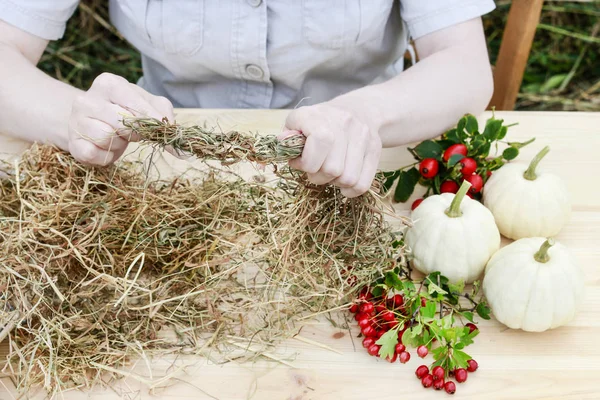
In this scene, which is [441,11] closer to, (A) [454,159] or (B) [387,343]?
(A) [454,159]

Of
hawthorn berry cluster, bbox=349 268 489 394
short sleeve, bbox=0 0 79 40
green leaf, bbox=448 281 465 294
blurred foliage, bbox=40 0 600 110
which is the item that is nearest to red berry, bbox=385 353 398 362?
hawthorn berry cluster, bbox=349 268 489 394

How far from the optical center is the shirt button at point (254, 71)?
1.02 metres

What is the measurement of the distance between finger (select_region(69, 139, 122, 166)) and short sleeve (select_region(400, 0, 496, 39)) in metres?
0.52

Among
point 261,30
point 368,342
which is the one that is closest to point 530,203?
point 368,342

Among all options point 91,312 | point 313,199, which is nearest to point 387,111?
point 313,199

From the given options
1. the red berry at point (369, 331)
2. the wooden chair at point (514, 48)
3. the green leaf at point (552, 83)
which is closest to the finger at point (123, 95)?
the red berry at point (369, 331)

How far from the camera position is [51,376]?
69 centimetres

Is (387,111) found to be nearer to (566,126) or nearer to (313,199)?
(313,199)

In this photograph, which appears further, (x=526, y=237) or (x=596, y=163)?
(x=596, y=163)

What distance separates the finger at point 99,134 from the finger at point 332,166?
238 mm

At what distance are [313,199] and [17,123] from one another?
0.47 m

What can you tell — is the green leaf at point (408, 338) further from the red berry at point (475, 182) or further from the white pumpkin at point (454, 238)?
the red berry at point (475, 182)

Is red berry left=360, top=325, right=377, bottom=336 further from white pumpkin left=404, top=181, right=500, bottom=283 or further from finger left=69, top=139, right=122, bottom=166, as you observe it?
finger left=69, top=139, right=122, bottom=166

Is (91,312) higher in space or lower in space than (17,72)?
lower
